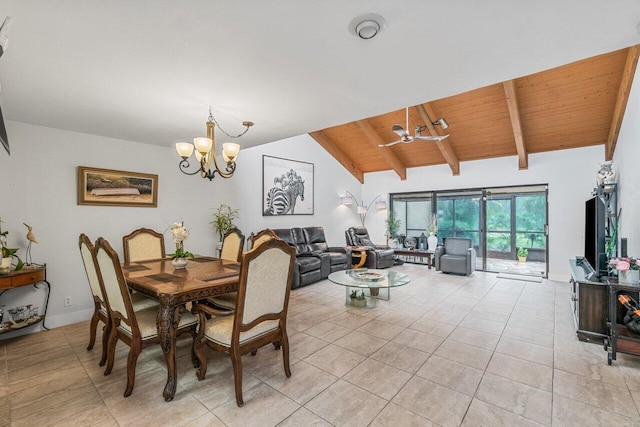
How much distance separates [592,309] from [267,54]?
3.92 metres

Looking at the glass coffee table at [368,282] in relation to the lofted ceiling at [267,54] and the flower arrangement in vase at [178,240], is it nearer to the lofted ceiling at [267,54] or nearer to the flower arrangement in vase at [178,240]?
the flower arrangement in vase at [178,240]

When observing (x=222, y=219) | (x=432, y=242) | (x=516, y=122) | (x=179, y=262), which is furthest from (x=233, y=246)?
(x=432, y=242)

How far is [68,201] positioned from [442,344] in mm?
4686

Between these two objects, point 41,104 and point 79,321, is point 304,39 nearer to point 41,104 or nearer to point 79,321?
point 41,104

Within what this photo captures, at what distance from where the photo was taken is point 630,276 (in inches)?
106

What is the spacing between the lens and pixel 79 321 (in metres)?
3.73

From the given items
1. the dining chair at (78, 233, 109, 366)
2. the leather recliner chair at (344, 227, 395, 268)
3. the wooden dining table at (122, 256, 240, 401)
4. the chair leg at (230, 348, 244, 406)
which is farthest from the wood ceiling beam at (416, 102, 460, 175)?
the dining chair at (78, 233, 109, 366)

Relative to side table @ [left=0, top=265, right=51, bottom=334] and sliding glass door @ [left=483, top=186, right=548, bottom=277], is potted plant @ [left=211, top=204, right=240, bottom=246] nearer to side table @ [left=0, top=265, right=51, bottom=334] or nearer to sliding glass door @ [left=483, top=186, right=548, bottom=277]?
side table @ [left=0, top=265, right=51, bottom=334]

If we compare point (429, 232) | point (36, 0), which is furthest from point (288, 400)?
point (429, 232)

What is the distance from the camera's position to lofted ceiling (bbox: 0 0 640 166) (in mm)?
1562

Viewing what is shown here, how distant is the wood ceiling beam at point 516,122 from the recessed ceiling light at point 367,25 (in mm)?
3737

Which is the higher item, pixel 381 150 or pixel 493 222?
pixel 381 150

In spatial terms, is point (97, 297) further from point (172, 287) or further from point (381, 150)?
point (381, 150)

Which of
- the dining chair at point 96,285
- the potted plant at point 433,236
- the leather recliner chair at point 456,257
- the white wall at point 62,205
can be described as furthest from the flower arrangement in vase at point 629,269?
the white wall at point 62,205
